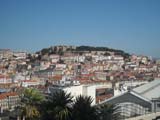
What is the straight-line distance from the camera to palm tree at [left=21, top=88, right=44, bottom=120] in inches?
836

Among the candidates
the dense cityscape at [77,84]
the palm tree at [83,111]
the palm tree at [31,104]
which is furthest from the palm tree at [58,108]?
the palm tree at [31,104]

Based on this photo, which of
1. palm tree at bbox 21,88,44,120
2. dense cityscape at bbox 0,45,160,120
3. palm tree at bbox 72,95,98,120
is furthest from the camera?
palm tree at bbox 21,88,44,120

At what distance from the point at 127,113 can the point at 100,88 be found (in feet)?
131

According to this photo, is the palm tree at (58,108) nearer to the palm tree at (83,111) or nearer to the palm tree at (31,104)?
the palm tree at (83,111)

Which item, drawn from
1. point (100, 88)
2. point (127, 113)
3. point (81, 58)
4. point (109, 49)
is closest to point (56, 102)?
point (127, 113)

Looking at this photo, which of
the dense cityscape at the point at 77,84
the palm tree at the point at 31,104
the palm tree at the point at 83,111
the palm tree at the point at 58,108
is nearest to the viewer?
the palm tree at the point at 58,108

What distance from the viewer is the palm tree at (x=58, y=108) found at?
1727 cm

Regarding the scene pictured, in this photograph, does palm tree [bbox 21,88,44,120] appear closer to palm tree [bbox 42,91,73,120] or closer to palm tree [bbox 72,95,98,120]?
palm tree [bbox 42,91,73,120]

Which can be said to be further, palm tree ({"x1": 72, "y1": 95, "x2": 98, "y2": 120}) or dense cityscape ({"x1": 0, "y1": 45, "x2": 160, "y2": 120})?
dense cityscape ({"x1": 0, "y1": 45, "x2": 160, "y2": 120})

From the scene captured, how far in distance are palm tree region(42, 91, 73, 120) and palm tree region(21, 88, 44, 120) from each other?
342 cm

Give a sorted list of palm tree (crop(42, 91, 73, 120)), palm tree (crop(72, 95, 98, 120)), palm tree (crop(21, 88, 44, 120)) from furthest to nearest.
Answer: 1. palm tree (crop(21, 88, 44, 120))
2. palm tree (crop(72, 95, 98, 120))
3. palm tree (crop(42, 91, 73, 120))

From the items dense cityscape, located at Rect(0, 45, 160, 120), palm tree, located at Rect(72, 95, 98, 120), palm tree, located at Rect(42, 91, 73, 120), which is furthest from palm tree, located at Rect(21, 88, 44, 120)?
palm tree, located at Rect(72, 95, 98, 120)

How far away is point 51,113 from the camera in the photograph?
1750 centimetres

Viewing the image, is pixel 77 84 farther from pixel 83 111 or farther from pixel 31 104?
pixel 83 111
